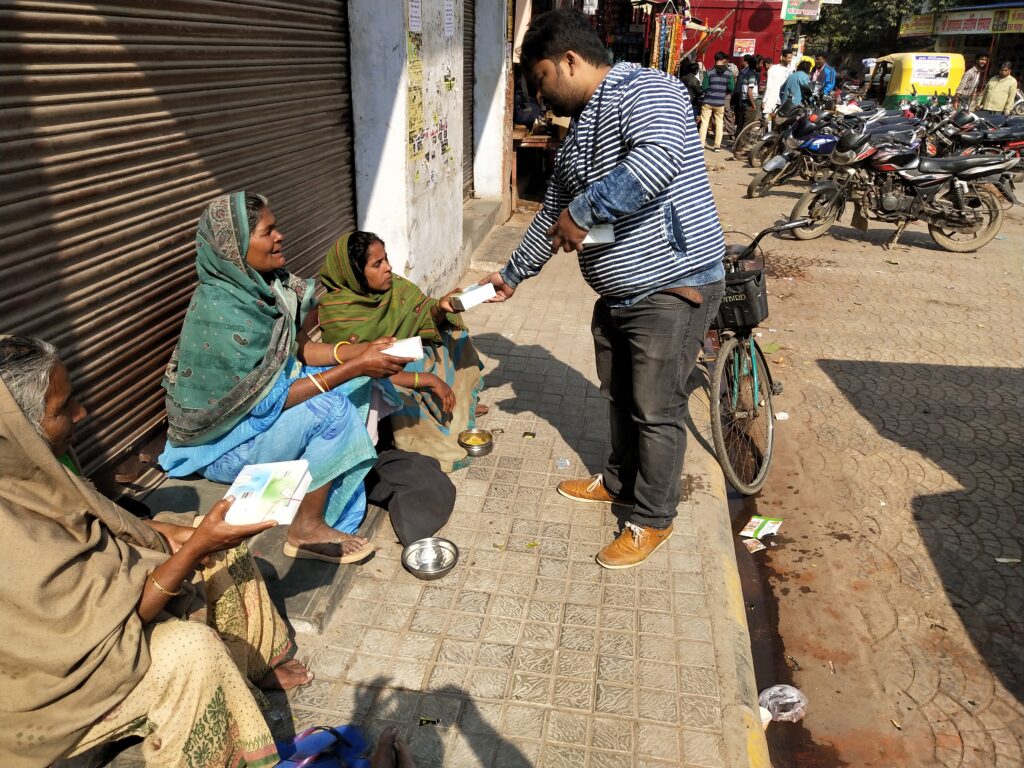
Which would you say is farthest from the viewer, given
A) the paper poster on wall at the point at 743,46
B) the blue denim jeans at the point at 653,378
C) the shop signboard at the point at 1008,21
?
the paper poster on wall at the point at 743,46

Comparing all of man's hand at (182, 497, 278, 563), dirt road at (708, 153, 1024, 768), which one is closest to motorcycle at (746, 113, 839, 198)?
dirt road at (708, 153, 1024, 768)

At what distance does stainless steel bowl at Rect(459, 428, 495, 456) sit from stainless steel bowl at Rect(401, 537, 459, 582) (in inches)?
31.2

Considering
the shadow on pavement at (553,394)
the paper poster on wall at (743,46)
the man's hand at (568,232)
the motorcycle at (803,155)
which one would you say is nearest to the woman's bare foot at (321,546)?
the shadow on pavement at (553,394)

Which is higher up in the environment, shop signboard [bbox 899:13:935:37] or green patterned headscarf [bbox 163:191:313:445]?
shop signboard [bbox 899:13:935:37]

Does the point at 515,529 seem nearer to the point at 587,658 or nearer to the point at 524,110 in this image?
the point at 587,658

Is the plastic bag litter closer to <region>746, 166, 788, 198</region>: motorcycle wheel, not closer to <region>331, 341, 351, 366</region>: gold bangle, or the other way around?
<region>331, 341, 351, 366</region>: gold bangle

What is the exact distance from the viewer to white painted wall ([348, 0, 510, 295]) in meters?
4.64

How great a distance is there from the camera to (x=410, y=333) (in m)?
3.59

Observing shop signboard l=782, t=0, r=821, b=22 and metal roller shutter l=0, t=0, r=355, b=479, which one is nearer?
metal roller shutter l=0, t=0, r=355, b=479

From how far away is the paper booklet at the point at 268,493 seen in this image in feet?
6.05

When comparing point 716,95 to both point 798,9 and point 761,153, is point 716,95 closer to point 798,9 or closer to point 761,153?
point 761,153

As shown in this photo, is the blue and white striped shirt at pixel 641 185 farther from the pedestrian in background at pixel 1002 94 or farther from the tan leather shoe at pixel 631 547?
the pedestrian in background at pixel 1002 94

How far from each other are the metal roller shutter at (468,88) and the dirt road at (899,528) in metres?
3.90

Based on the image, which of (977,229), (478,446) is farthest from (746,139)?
(478,446)
